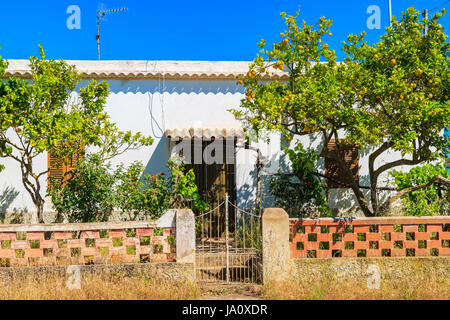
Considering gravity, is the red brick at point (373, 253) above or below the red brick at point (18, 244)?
A: below

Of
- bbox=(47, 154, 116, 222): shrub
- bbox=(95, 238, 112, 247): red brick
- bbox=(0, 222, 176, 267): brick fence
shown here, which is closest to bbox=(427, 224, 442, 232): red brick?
bbox=(0, 222, 176, 267): brick fence

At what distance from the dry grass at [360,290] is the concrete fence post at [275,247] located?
19 centimetres

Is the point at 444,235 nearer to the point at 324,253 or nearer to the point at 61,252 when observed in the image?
the point at 324,253

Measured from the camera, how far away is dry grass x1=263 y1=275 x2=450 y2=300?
5922 millimetres

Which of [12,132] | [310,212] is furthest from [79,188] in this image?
[310,212]

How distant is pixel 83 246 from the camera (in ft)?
21.3

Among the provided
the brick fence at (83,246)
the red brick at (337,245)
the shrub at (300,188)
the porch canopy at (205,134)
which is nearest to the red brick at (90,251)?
the brick fence at (83,246)

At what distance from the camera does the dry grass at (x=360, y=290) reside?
5.92 meters

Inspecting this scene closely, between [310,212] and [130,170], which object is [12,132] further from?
[310,212]

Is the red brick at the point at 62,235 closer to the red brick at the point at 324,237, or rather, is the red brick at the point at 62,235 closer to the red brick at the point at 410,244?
the red brick at the point at 324,237

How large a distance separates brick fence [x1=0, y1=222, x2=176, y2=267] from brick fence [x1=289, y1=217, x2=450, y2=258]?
2225mm

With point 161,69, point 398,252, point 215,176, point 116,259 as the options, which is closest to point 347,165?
point 215,176

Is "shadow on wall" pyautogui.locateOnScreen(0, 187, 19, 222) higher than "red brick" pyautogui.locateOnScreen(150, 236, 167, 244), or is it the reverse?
"shadow on wall" pyautogui.locateOnScreen(0, 187, 19, 222)

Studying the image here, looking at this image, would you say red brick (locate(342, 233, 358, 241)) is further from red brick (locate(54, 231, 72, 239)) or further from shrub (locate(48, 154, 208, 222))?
red brick (locate(54, 231, 72, 239))
